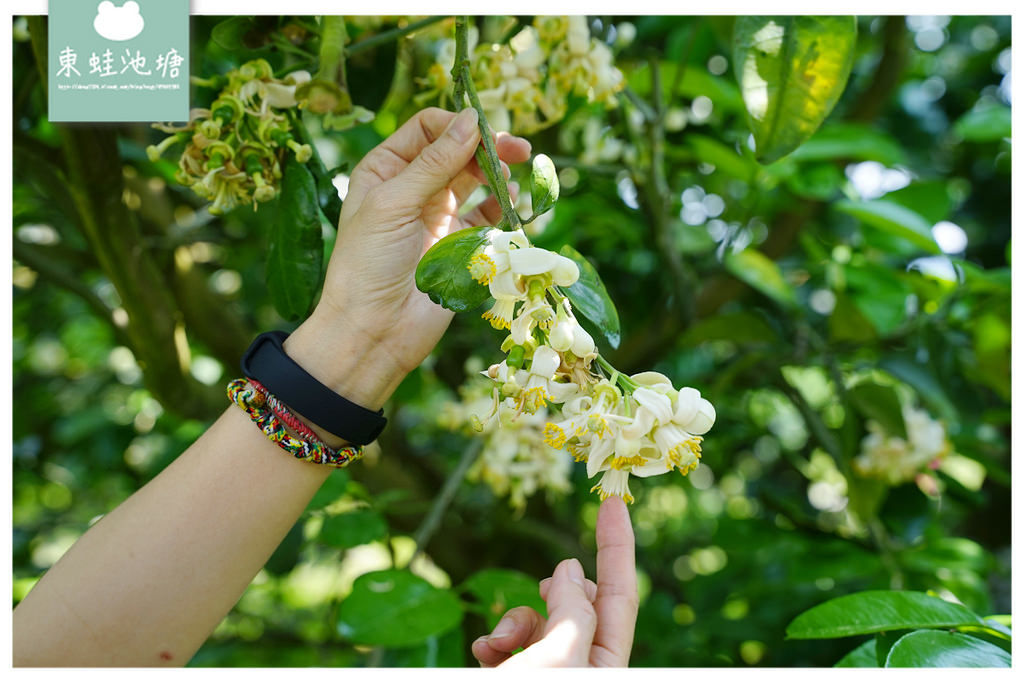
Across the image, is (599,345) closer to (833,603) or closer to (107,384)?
(833,603)

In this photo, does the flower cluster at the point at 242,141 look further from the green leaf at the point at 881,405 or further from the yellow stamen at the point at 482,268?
the green leaf at the point at 881,405

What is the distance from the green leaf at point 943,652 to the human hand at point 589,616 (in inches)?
7.2

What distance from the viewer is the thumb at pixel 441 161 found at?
527 millimetres

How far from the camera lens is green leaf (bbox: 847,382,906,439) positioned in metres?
0.98

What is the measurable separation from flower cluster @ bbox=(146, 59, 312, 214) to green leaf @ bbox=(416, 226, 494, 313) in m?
0.23

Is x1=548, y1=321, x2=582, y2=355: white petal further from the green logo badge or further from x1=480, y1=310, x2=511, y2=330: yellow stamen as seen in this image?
the green logo badge

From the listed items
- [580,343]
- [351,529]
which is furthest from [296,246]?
[351,529]

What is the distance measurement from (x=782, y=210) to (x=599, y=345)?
0.90 metres

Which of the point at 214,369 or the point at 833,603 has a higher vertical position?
the point at 833,603

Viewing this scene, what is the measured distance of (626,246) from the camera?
4.39ft

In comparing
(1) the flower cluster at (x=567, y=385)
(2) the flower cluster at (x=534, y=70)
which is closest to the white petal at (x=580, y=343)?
(1) the flower cluster at (x=567, y=385)

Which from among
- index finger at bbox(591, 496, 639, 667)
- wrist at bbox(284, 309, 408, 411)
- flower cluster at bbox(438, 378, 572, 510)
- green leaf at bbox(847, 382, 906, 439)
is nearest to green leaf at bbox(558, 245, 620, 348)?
index finger at bbox(591, 496, 639, 667)
